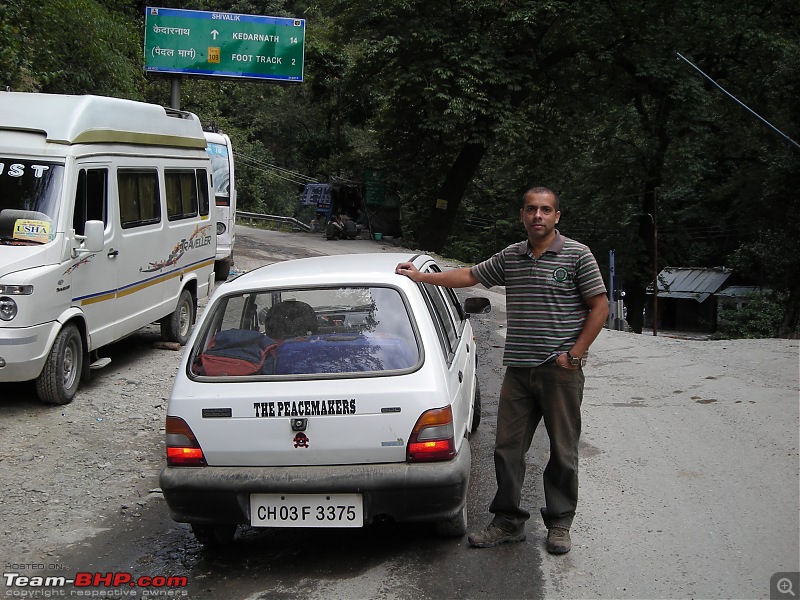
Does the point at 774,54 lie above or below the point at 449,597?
above

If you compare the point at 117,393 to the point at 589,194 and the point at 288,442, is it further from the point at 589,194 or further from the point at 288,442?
the point at 589,194

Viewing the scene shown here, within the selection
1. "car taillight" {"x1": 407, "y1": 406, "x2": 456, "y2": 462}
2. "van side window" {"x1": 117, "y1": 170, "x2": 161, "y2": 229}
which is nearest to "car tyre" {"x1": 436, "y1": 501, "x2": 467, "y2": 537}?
"car taillight" {"x1": 407, "y1": 406, "x2": 456, "y2": 462}

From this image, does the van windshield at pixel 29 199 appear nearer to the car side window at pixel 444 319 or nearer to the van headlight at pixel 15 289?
the van headlight at pixel 15 289

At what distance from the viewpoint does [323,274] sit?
5008 millimetres

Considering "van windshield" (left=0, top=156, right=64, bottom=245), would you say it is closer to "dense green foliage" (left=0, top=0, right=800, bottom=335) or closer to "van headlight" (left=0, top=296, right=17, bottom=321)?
"van headlight" (left=0, top=296, right=17, bottom=321)

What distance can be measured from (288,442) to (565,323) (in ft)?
5.17

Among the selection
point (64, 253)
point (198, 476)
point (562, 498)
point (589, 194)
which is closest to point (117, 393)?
point (64, 253)

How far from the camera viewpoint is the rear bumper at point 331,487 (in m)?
4.30

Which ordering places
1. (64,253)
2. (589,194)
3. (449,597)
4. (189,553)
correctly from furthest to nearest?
(589,194) < (64,253) < (189,553) < (449,597)

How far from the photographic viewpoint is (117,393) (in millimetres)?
8578

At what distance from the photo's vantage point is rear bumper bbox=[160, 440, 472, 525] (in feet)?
14.1

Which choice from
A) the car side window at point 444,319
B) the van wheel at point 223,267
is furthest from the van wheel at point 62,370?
the van wheel at point 223,267

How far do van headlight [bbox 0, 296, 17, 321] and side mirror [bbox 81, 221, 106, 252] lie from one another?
951 mm

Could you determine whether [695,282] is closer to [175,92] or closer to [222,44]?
[222,44]
